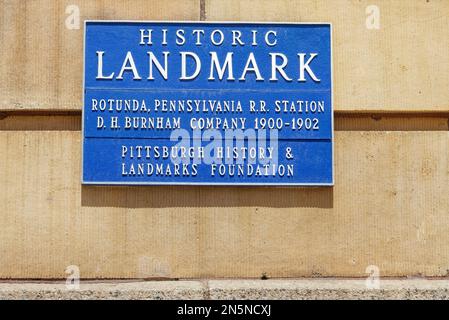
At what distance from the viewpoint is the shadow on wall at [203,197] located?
5.67 metres

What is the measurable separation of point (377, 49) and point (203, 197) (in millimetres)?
1913

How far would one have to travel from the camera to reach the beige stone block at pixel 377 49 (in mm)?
5805

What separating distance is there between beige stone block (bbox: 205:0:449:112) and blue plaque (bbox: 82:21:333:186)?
139mm

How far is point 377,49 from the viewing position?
5.84m

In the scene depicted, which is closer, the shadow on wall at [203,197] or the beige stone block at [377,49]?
the shadow on wall at [203,197]

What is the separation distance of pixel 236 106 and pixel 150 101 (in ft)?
2.29

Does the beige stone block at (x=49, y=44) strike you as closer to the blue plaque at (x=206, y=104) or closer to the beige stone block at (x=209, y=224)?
the blue plaque at (x=206, y=104)

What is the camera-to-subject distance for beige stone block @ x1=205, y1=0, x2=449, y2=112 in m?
5.80

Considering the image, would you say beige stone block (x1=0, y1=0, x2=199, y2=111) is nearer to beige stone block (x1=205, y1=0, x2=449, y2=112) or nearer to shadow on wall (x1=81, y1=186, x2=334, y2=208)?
beige stone block (x1=205, y1=0, x2=449, y2=112)

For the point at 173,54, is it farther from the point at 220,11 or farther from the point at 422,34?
the point at 422,34

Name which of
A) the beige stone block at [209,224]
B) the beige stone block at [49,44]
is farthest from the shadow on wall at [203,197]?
the beige stone block at [49,44]

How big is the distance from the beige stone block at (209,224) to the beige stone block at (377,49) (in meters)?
0.47

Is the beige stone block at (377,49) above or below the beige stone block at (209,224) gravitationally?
above

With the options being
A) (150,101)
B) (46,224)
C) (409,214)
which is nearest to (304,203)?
(409,214)
